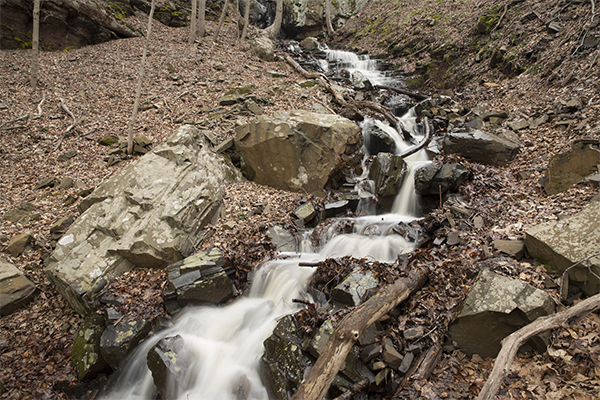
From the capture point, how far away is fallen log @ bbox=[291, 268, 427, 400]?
3043 millimetres

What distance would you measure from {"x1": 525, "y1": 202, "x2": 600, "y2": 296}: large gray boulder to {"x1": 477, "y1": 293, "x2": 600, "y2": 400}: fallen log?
39cm

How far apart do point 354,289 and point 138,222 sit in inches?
199

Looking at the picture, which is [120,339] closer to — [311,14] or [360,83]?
[360,83]

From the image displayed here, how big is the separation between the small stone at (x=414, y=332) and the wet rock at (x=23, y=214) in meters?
8.96

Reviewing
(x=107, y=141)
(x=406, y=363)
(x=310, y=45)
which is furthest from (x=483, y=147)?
(x=310, y=45)

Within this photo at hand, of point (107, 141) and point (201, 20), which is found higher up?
point (201, 20)

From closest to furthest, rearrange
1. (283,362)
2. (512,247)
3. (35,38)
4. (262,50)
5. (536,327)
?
(536,327), (283,362), (512,247), (35,38), (262,50)

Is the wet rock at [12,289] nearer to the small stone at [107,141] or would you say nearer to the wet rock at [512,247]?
the small stone at [107,141]

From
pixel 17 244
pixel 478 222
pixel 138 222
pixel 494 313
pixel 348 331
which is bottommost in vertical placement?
pixel 17 244

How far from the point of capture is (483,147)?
8039mm

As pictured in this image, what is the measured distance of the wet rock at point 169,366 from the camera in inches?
183

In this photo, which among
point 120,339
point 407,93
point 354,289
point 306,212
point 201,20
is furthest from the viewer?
point 201,20

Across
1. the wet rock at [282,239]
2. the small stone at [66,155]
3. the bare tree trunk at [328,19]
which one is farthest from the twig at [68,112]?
the bare tree trunk at [328,19]

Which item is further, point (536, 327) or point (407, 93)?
point (407, 93)
